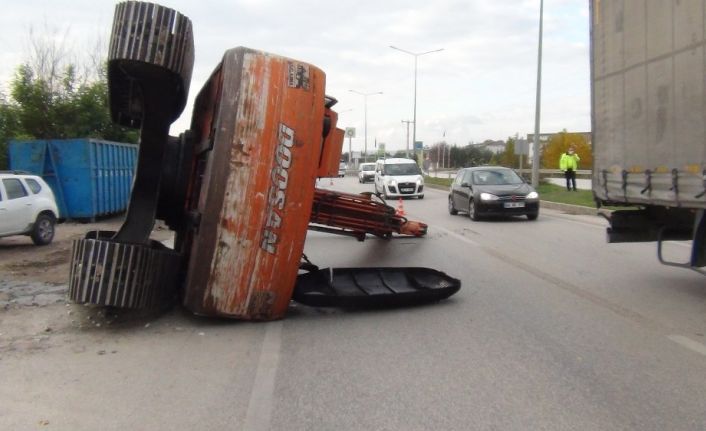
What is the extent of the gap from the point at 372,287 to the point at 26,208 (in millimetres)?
8633

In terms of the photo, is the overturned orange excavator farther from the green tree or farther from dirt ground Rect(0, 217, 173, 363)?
the green tree

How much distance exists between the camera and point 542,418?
3.79m

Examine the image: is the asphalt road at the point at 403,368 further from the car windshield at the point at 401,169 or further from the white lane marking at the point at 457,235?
the car windshield at the point at 401,169

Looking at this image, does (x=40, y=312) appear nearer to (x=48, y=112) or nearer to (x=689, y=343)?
(x=689, y=343)

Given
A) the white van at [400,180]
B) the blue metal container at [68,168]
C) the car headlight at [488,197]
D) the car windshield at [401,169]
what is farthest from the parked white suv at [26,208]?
the car windshield at [401,169]

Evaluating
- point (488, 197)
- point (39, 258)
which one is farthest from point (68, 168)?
point (488, 197)

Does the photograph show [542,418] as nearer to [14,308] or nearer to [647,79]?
[647,79]

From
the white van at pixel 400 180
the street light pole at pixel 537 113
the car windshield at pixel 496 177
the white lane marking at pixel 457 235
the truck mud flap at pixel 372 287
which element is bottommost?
the truck mud flap at pixel 372 287

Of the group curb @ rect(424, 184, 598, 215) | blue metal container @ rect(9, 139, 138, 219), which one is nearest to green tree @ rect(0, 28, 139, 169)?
blue metal container @ rect(9, 139, 138, 219)

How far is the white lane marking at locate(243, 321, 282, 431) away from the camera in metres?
3.82

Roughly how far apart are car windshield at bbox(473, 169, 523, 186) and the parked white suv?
10595 millimetres

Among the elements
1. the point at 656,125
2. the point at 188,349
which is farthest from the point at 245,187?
the point at 656,125

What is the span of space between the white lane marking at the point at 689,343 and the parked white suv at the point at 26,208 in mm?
11243

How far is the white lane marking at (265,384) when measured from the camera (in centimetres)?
382
